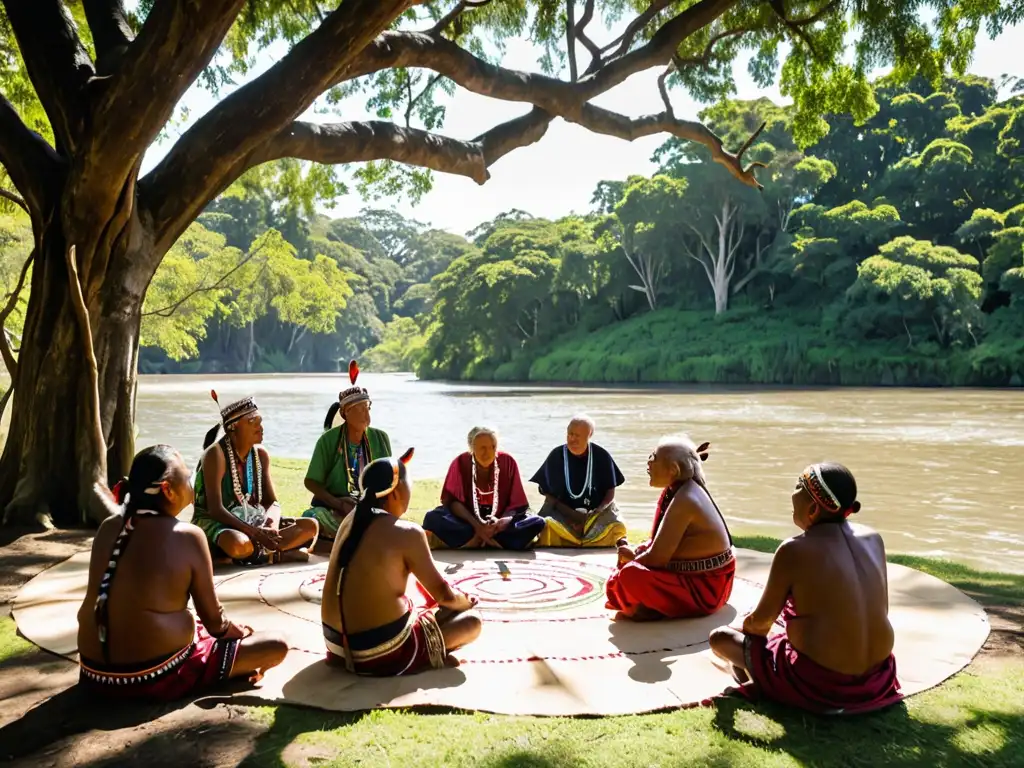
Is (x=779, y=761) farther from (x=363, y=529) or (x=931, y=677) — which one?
(x=363, y=529)

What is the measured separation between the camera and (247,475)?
230 inches

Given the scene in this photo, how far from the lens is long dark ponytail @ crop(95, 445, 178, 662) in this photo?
309 cm

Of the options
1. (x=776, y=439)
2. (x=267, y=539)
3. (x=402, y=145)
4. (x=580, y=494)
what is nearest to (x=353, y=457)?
(x=267, y=539)

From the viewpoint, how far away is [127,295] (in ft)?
23.1

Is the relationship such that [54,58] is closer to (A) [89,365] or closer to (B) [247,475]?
(A) [89,365]

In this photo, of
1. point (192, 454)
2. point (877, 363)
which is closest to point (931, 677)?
point (192, 454)

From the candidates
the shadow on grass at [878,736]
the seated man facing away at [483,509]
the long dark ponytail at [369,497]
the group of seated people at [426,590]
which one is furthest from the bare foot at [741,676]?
the seated man facing away at [483,509]

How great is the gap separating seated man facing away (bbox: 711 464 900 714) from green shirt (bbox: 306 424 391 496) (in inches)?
147

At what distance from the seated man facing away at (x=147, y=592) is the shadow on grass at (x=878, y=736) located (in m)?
2.04

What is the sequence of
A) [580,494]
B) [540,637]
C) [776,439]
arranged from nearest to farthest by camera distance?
[540,637] → [580,494] → [776,439]

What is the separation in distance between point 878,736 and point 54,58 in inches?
286

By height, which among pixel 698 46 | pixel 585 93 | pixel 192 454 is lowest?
pixel 192 454

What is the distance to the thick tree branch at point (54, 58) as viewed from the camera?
657 centimetres

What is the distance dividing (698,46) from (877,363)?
28.8 meters
